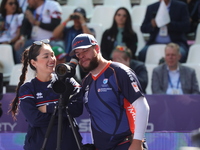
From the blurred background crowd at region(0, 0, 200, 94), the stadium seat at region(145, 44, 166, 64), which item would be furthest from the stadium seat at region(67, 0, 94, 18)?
the stadium seat at region(145, 44, 166, 64)

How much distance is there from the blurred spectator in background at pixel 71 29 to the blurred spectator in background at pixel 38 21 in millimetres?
173

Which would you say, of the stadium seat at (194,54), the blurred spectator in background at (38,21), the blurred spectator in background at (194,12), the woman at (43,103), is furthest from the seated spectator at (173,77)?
the woman at (43,103)

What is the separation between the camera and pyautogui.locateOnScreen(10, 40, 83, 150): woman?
11.9ft

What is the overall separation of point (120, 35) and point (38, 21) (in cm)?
149

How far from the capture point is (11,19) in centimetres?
862

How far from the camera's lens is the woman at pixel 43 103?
361cm

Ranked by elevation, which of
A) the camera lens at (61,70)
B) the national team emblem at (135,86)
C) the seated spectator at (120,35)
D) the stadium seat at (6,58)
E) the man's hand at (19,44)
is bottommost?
the stadium seat at (6,58)

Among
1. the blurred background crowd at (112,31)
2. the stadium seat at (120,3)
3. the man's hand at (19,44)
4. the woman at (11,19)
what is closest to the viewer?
the blurred background crowd at (112,31)

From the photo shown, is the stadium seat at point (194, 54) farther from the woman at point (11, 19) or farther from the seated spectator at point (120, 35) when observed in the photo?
the woman at point (11, 19)

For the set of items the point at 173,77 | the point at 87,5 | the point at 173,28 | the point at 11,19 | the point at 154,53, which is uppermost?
the point at 87,5

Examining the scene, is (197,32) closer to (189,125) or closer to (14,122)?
(189,125)

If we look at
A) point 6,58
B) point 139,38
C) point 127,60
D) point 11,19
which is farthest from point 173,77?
point 11,19

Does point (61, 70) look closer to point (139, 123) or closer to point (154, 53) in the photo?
point (139, 123)

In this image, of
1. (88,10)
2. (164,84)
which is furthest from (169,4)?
(88,10)
